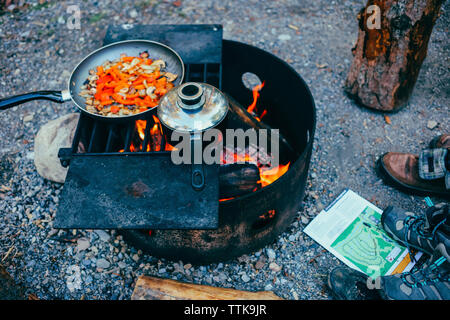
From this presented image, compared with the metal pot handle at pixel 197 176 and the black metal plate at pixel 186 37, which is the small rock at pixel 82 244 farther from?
the black metal plate at pixel 186 37

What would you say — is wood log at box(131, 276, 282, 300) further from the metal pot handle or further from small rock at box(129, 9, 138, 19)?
small rock at box(129, 9, 138, 19)

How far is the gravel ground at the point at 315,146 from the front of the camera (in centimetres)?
263

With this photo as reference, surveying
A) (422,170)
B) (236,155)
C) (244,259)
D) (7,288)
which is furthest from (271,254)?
(7,288)

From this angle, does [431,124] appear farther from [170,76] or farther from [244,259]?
[170,76]

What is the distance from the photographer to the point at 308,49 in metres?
4.26

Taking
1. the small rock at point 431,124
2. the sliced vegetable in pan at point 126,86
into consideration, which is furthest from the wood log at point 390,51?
the sliced vegetable in pan at point 126,86

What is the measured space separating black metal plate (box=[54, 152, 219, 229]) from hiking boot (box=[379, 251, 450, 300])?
155 cm

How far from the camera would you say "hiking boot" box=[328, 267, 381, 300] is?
241 centimetres

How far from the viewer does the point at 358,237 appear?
2.79 m

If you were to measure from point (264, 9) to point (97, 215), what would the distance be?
419cm

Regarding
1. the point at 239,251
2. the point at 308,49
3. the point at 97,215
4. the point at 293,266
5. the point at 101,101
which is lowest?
the point at 293,266
